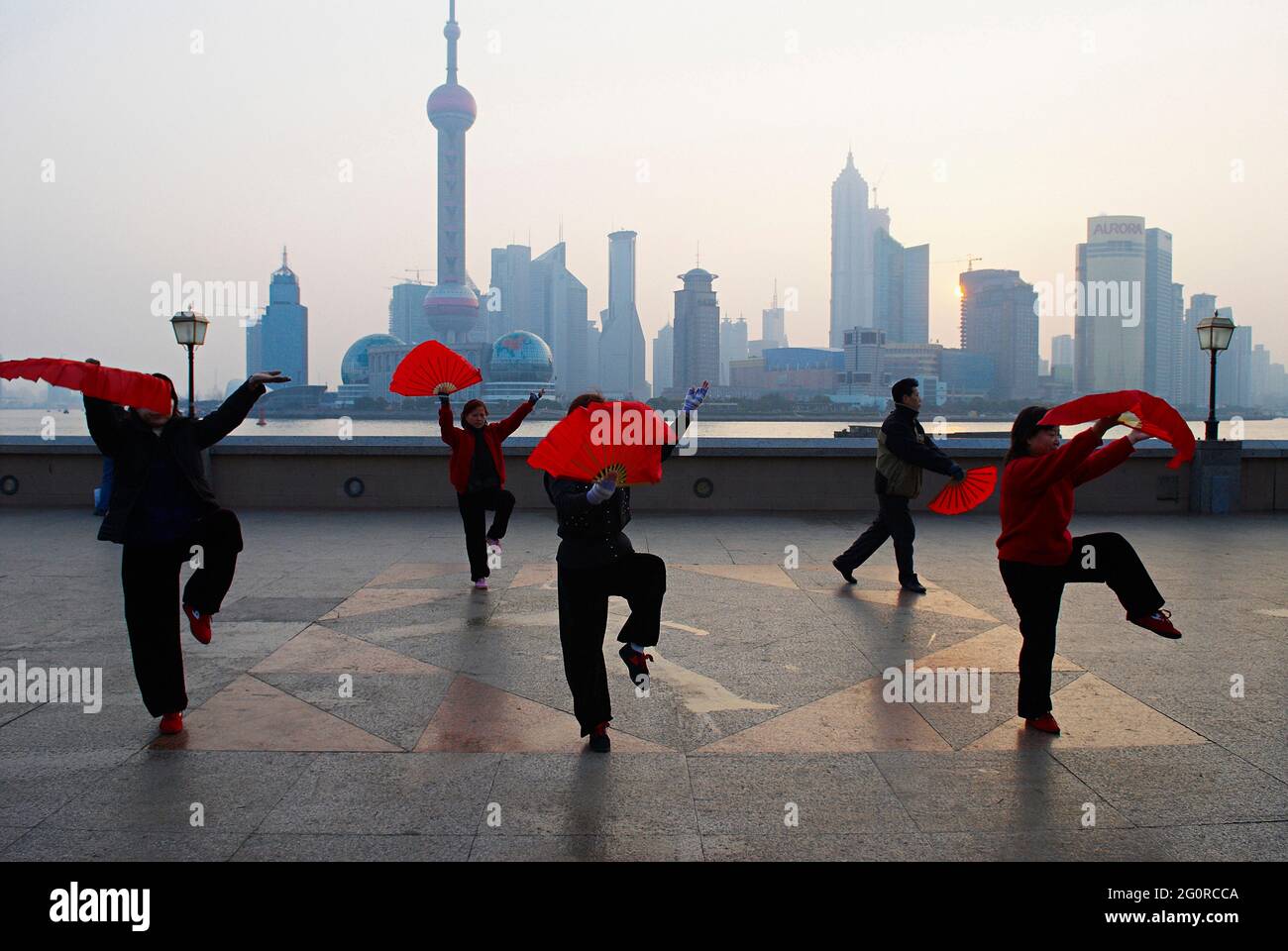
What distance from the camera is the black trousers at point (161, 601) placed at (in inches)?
212

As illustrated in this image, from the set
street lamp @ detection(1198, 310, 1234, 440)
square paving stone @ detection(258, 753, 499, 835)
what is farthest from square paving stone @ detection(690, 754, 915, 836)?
street lamp @ detection(1198, 310, 1234, 440)

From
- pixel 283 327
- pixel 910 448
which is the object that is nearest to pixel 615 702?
pixel 910 448

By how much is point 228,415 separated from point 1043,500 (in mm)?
4522

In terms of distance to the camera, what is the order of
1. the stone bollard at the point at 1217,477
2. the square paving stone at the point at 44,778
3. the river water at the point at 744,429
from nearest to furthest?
the square paving stone at the point at 44,778, the stone bollard at the point at 1217,477, the river water at the point at 744,429

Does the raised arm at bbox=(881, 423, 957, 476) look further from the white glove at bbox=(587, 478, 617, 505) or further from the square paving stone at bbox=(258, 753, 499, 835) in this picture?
the square paving stone at bbox=(258, 753, 499, 835)

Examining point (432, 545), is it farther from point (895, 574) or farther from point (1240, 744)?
point (1240, 744)

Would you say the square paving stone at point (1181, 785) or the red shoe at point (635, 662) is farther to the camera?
the red shoe at point (635, 662)

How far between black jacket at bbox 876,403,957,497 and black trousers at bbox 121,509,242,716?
6201 millimetres

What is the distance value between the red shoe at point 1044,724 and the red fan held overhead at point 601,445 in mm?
2648

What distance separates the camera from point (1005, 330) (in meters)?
127

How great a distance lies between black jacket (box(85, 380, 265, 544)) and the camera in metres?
5.29

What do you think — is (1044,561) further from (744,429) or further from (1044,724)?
(744,429)

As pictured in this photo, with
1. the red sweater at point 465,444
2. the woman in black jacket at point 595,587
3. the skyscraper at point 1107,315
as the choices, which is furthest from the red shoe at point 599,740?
the skyscraper at point 1107,315

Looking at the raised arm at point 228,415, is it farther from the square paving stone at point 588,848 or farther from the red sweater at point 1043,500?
the red sweater at point 1043,500
